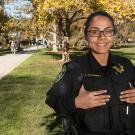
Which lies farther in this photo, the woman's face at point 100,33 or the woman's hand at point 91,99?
the woman's face at point 100,33

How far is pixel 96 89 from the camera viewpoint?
294 centimetres

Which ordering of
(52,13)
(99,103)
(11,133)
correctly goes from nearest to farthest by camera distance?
(99,103) → (11,133) → (52,13)

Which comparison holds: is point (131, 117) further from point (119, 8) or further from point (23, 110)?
point (119, 8)

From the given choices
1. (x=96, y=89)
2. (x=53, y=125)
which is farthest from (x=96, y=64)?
(x=53, y=125)

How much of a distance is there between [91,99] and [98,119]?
0.17 meters

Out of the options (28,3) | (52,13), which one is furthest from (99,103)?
(28,3)

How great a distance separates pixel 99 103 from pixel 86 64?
1.12 feet

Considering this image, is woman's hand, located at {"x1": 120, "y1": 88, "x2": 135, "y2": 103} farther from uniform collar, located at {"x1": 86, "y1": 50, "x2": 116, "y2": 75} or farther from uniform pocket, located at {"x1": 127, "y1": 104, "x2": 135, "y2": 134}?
uniform collar, located at {"x1": 86, "y1": 50, "x2": 116, "y2": 75}

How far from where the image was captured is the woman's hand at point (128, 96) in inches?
115

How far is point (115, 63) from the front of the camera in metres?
3.11

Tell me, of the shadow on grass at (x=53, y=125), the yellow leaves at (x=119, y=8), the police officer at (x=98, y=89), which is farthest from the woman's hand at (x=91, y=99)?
the yellow leaves at (x=119, y=8)

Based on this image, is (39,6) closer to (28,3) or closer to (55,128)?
(28,3)

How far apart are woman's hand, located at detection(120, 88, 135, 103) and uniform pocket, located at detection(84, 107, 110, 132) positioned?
141 millimetres

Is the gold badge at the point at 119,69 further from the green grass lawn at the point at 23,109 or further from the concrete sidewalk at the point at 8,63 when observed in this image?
the concrete sidewalk at the point at 8,63
